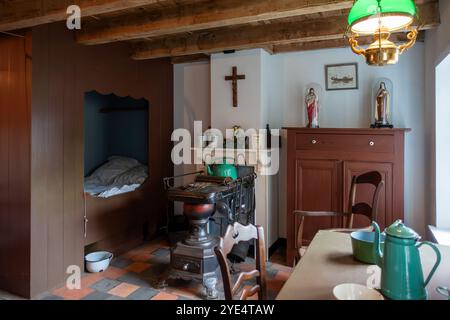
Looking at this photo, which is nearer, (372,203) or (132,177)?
(372,203)

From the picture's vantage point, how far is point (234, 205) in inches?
130

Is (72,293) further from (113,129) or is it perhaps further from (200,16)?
(200,16)

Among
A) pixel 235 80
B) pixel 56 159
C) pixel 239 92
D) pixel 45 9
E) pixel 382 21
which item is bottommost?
pixel 56 159

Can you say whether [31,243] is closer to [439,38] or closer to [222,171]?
[222,171]

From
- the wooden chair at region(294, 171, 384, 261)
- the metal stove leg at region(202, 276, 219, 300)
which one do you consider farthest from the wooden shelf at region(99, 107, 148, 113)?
the wooden chair at region(294, 171, 384, 261)

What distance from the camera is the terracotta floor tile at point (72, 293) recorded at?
2.71 m

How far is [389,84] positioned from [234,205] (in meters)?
2.05

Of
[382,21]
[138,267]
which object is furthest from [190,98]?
[382,21]

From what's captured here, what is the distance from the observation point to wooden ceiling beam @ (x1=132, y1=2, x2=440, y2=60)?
2797 millimetres

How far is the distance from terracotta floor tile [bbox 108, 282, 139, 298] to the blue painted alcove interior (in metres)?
1.75

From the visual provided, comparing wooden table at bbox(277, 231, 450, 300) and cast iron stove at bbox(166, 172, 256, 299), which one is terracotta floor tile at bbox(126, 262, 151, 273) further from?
wooden table at bbox(277, 231, 450, 300)

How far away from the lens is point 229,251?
1.35 m

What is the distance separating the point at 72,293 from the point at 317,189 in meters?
2.45
